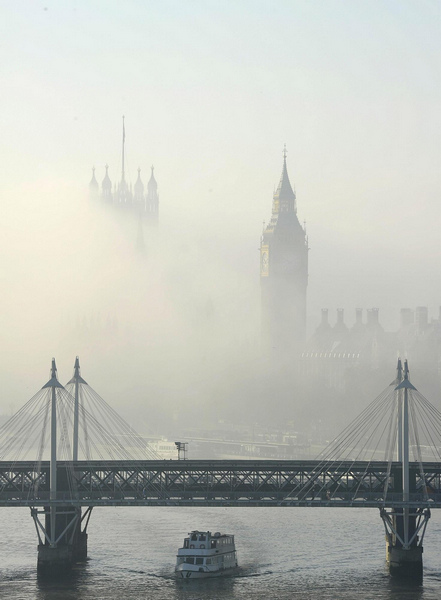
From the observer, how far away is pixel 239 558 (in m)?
99.2

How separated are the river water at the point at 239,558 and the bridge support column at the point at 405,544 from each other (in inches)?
41.4

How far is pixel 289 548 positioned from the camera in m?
105

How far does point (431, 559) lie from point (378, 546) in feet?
27.0

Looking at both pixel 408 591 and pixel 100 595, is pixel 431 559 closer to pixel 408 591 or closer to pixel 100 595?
pixel 408 591

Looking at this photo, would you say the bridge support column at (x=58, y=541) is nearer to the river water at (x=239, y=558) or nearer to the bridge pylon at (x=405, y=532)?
the river water at (x=239, y=558)

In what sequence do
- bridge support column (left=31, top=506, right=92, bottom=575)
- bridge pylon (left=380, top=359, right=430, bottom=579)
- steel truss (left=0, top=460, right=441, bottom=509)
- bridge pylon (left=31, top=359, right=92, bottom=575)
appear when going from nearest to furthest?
1. bridge pylon (left=380, top=359, right=430, bottom=579)
2. bridge support column (left=31, top=506, right=92, bottom=575)
3. bridge pylon (left=31, top=359, right=92, bottom=575)
4. steel truss (left=0, top=460, right=441, bottom=509)

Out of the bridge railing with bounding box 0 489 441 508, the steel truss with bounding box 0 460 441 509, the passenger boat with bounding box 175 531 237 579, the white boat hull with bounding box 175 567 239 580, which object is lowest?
the white boat hull with bounding box 175 567 239 580

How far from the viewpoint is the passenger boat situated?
8962 centimetres

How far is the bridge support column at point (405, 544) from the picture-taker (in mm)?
88688

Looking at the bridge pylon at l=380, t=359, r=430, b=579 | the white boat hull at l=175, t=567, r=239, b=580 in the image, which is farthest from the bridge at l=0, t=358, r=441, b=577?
the white boat hull at l=175, t=567, r=239, b=580

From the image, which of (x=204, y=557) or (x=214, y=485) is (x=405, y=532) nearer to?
(x=204, y=557)

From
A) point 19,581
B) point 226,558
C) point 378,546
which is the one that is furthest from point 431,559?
point 19,581

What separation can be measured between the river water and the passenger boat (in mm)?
1104

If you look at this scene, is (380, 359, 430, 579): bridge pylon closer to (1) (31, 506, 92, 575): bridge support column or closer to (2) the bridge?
(2) the bridge
